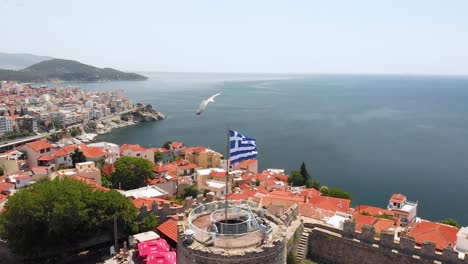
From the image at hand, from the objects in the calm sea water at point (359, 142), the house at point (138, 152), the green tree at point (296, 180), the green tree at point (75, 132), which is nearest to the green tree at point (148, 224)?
the green tree at point (296, 180)

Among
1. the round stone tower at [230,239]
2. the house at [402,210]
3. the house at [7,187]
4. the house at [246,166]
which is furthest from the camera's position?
the house at [246,166]

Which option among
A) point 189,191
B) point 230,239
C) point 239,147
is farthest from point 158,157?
point 230,239

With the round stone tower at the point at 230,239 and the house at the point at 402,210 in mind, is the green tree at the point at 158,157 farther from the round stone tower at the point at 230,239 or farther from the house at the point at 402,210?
the round stone tower at the point at 230,239

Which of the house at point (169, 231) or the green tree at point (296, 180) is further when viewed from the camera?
the green tree at point (296, 180)

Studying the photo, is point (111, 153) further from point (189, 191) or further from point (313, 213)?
point (313, 213)

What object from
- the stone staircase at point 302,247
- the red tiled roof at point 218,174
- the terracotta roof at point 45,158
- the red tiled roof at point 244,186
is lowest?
the red tiled roof at point 244,186

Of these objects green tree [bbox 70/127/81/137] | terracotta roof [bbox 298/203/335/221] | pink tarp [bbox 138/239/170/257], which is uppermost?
terracotta roof [bbox 298/203/335/221]

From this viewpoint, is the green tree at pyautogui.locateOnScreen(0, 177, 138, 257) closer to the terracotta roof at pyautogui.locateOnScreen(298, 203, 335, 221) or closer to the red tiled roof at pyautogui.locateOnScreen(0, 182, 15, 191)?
the terracotta roof at pyautogui.locateOnScreen(298, 203, 335, 221)

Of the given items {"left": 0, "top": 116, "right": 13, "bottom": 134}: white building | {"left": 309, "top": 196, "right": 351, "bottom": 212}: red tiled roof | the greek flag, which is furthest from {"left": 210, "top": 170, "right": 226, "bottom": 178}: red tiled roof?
{"left": 0, "top": 116, "right": 13, "bottom": 134}: white building
